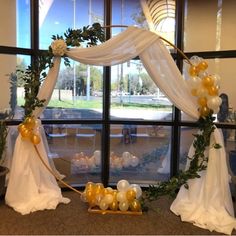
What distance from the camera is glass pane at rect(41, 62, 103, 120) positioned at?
434cm

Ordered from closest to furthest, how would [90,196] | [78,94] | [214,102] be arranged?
1. [214,102]
2. [90,196]
3. [78,94]

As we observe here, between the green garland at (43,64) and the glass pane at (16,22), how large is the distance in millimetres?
596

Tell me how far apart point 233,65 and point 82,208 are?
8.34 ft

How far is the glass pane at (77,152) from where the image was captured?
173 inches

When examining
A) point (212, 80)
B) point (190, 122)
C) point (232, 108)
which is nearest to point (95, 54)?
point (212, 80)

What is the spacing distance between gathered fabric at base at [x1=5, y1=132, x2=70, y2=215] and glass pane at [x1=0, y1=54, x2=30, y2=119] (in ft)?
2.23

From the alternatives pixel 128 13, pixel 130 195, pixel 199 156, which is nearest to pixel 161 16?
pixel 128 13

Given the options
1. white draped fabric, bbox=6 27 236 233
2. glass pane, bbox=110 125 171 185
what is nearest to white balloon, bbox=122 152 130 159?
glass pane, bbox=110 125 171 185

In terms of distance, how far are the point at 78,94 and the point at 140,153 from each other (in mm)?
1235

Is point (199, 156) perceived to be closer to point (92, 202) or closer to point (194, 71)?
point (194, 71)

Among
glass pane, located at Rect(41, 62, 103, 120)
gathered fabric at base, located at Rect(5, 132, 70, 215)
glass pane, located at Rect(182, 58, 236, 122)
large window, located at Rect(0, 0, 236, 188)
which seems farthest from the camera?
glass pane, located at Rect(41, 62, 103, 120)

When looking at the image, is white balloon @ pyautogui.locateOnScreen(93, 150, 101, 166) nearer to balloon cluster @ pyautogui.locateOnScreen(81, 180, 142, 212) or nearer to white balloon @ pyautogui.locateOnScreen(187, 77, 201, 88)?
balloon cluster @ pyautogui.locateOnScreen(81, 180, 142, 212)

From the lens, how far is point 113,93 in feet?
14.4

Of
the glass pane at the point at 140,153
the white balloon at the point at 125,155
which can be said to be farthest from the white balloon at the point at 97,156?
the white balloon at the point at 125,155
